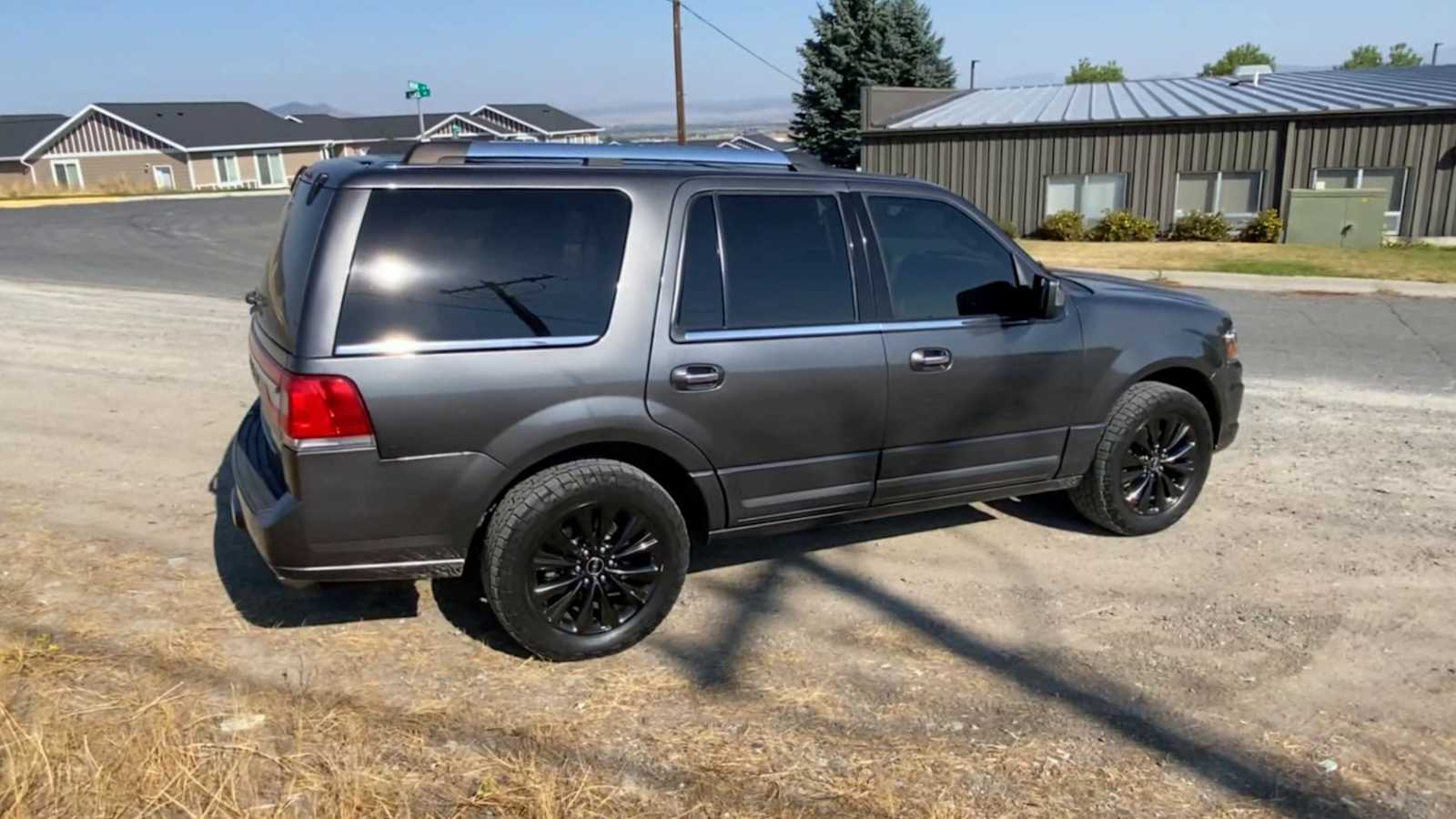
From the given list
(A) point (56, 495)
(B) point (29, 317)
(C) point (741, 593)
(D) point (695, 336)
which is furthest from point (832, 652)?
(B) point (29, 317)

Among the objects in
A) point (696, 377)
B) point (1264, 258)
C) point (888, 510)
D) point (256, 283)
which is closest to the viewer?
point (696, 377)

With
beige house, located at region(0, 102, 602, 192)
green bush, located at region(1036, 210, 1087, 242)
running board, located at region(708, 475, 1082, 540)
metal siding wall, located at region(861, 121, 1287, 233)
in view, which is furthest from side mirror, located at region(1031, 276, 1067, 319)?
beige house, located at region(0, 102, 602, 192)

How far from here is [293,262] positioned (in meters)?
3.88

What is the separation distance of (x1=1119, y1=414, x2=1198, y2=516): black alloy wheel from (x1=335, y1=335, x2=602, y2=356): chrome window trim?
2844 mm

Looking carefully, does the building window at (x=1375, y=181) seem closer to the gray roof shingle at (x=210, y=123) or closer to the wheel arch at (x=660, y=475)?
the wheel arch at (x=660, y=475)

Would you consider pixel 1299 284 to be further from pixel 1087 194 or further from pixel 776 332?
pixel 776 332

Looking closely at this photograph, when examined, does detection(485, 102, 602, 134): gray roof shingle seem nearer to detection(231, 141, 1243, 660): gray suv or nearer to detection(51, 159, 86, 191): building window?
detection(51, 159, 86, 191): building window

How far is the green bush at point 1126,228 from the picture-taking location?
24844 millimetres

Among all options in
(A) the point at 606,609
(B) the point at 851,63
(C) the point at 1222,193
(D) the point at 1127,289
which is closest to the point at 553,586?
(A) the point at 606,609

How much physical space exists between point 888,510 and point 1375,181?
2414 cm

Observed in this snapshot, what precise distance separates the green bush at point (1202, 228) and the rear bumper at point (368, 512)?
24.1 metres

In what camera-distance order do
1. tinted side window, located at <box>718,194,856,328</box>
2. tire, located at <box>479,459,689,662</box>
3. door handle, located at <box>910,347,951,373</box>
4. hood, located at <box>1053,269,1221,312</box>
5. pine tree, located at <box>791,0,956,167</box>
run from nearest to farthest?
tire, located at <box>479,459,689,662</box> < tinted side window, located at <box>718,194,856,328</box> < door handle, located at <box>910,347,951,373</box> < hood, located at <box>1053,269,1221,312</box> < pine tree, located at <box>791,0,956,167</box>

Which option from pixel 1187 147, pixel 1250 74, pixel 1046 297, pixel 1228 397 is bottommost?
pixel 1228 397

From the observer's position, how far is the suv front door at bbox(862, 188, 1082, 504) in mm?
4582
